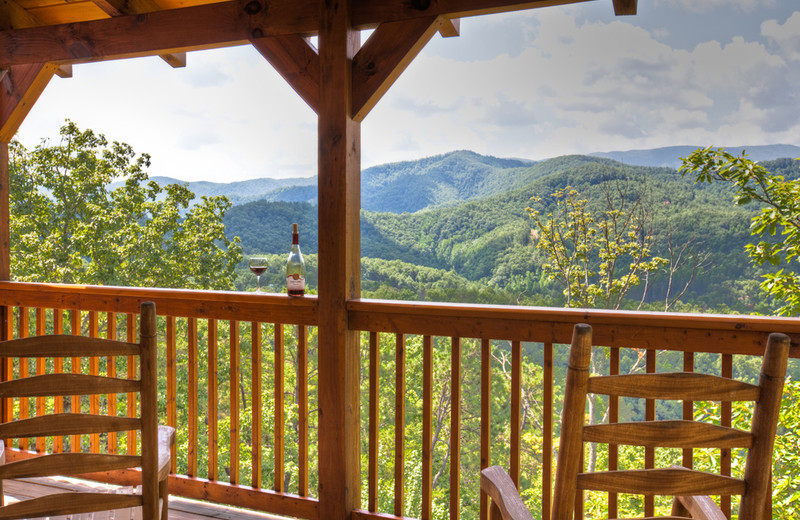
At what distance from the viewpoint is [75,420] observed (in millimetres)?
1331

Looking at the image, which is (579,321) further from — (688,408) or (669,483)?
(669,483)

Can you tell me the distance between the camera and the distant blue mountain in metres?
12.3

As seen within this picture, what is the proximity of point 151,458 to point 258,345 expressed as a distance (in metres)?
1.17

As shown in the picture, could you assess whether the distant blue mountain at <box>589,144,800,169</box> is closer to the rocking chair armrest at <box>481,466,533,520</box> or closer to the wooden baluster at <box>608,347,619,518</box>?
the wooden baluster at <box>608,347,619,518</box>

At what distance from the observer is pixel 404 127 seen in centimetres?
1778

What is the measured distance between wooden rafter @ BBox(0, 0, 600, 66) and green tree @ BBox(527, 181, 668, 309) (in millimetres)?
7794

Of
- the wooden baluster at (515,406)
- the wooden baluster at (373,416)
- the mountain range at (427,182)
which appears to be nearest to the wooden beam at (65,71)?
the wooden baluster at (373,416)

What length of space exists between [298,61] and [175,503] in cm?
202

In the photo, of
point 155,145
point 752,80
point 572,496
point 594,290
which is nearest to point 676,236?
point 594,290

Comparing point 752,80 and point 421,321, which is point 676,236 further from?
point 421,321

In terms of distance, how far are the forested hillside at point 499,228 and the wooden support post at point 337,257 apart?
27.8 ft

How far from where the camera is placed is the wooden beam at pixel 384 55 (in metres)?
2.19

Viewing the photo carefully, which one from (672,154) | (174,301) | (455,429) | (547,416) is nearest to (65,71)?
(174,301)

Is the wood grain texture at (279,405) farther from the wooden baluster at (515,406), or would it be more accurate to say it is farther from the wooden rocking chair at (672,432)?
the wooden rocking chair at (672,432)
